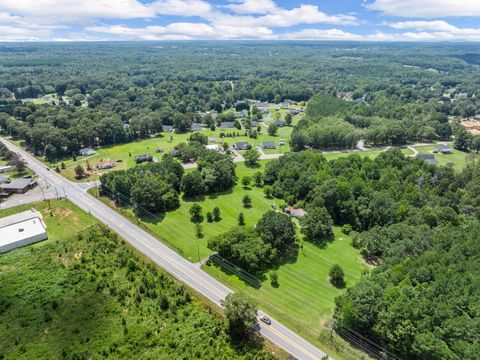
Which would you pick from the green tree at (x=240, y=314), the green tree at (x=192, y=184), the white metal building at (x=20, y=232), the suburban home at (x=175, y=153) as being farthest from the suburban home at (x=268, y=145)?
the green tree at (x=240, y=314)

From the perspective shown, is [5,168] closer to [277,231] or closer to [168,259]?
[168,259]

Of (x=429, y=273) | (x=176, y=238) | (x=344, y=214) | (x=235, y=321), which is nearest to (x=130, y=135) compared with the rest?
(x=176, y=238)

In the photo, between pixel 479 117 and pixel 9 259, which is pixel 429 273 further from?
pixel 479 117

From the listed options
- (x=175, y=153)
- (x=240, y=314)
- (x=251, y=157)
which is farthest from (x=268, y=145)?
(x=240, y=314)

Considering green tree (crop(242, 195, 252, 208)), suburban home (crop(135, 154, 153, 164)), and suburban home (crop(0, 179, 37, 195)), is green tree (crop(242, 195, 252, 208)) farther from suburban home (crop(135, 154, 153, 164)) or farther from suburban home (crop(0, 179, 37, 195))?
suburban home (crop(0, 179, 37, 195))

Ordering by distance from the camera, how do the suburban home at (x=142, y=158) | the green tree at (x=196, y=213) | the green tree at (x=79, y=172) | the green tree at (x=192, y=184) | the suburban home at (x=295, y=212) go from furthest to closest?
the suburban home at (x=142, y=158)
the green tree at (x=79, y=172)
the green tree at (x=192, y=184)
the suburban home at (x=295, y=212)
the green tree at (x=196, y=213)

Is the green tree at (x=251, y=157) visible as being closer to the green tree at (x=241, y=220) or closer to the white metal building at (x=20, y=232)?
the green tree at (x=241, y=220)
